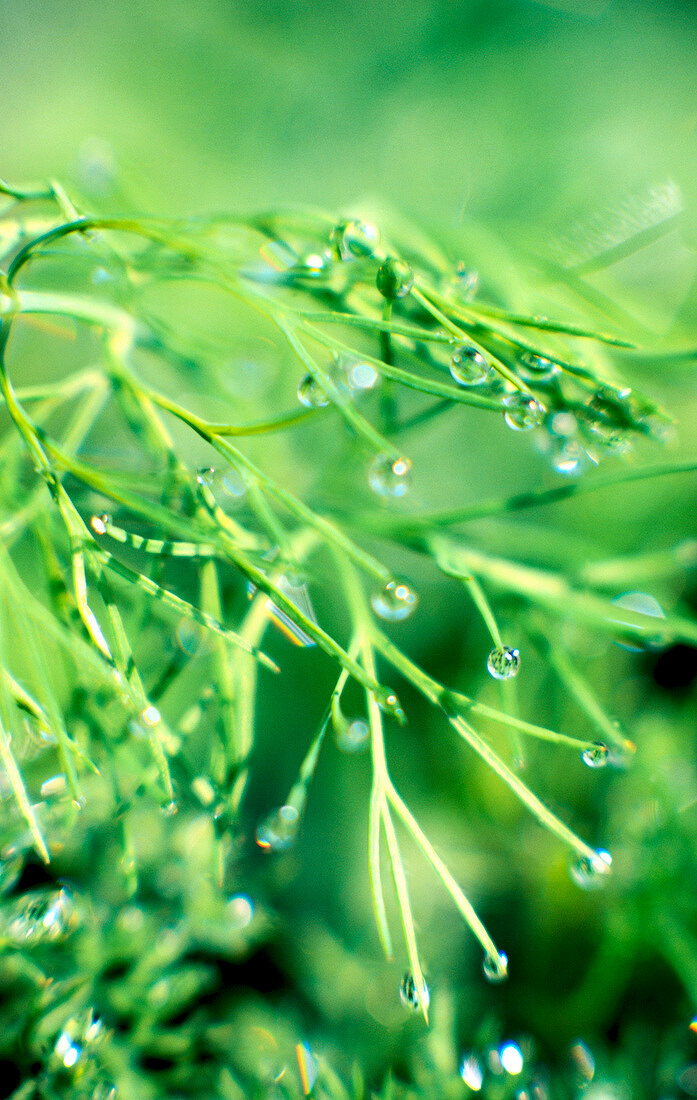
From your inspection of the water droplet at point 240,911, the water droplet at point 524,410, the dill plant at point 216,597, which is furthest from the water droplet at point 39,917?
the water droplet at point 524,410

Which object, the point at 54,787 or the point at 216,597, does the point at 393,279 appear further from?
the point at 54,787

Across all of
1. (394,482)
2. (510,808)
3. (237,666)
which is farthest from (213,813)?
(510,808)

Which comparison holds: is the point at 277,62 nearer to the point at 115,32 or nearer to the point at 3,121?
the point at 115,32

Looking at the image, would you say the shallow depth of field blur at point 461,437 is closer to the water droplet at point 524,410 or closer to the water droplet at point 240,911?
the water droplet at point 240,911

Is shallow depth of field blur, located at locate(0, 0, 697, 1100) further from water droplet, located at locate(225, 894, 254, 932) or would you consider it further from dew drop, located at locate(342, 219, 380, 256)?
dew drop, located at locate(342, 219, 380, 256)

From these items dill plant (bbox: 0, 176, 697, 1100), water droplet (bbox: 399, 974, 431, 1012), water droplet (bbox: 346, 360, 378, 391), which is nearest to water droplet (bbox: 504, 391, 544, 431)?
dill plant (bbox: 0, 176, 697, 1100)
